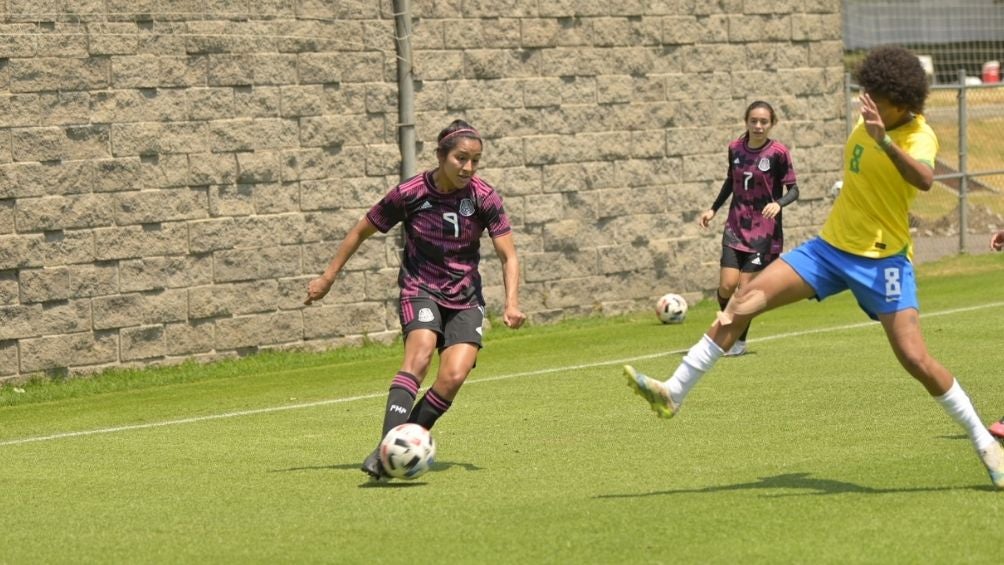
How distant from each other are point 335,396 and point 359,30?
4670 mm

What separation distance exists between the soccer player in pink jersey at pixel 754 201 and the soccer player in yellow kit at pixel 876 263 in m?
6.69

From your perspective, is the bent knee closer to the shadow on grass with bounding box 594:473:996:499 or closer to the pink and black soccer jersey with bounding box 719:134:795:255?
the shadow on grass with bounding box 594:473:996:499

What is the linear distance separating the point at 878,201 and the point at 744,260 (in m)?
6.95

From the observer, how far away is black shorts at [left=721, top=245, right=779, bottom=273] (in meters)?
15.2

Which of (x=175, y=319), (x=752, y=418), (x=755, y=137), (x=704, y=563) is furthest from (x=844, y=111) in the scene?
(x=704, y=563)

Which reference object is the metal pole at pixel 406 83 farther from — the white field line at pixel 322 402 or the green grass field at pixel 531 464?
the white field line at pixel 322 402

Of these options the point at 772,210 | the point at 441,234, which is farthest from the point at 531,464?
the point at 772,210

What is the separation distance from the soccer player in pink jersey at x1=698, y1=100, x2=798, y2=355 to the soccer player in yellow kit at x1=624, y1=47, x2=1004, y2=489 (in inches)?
263

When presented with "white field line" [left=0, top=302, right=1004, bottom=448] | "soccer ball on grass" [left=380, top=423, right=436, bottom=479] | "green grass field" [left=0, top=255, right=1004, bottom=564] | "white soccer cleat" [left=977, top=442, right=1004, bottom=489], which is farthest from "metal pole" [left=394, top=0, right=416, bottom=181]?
"white soccer cleat" [left=977, top=442, right=1004, bottom=489]

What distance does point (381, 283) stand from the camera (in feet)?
56.1

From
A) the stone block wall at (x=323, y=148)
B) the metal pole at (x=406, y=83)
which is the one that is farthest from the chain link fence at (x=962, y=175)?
the metal pole at (x=406, y=83)

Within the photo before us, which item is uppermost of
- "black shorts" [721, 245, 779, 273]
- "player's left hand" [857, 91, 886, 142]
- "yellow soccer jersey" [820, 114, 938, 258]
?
"player's left hand" [857, 91, 886, 142]

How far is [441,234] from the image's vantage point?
Result: 961 cm

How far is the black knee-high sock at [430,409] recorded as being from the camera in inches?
370
